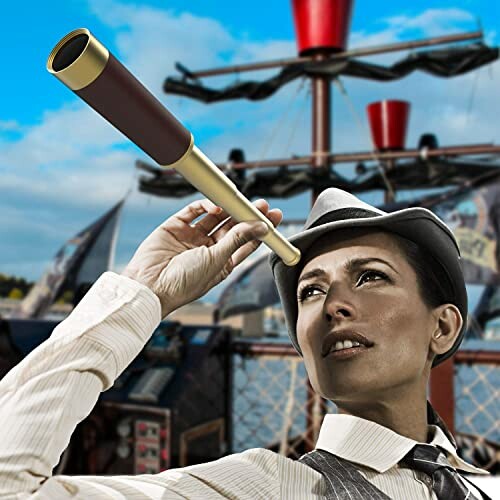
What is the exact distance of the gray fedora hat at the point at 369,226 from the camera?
106cm

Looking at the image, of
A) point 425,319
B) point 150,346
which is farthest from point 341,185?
point 425,319

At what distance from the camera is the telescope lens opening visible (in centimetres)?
52

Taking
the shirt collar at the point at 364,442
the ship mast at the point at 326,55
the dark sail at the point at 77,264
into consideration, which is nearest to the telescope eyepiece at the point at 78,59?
the shirt collar at the point at 364,442

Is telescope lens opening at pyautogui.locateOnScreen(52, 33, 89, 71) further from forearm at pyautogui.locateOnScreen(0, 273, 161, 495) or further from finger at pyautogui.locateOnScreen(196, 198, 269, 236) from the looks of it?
→ finger at pyautogui.locateOnScreen(196, 198, 269, 236)

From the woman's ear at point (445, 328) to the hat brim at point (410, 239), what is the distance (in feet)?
0.08

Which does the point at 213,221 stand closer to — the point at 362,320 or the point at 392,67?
the point at 362,320

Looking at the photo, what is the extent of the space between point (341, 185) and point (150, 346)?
4686 millimetres

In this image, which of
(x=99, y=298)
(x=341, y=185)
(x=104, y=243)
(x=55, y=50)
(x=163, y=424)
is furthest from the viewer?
(x=104, y=243)

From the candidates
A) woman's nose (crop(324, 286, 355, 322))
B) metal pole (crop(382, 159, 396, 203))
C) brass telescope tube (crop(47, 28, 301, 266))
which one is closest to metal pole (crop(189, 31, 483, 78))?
metal pole (crop(382, 159, 396, 203))

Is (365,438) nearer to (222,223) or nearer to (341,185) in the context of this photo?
(222,223)

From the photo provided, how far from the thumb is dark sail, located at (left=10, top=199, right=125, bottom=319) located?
6.05 metres

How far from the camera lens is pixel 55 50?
0.53m

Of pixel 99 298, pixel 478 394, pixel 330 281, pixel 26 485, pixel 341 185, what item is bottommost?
pixel 26 485

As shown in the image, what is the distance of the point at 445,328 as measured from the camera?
1.10 meters
